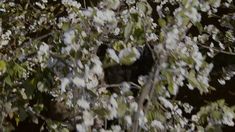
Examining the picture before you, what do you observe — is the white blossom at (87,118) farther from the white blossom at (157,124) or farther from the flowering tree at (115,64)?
the white blossom at (157,124)

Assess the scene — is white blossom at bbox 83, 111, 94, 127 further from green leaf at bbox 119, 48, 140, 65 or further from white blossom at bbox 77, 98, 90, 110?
green leaf at bbox 119, 48, 140, 65

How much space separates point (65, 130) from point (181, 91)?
1998 mm

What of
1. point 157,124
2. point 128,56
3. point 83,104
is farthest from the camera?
point 157,124

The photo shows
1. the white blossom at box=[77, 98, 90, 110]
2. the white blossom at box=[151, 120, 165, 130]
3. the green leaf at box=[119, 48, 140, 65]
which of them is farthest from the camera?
the white blossom at box=[151, 120, 165, 130]

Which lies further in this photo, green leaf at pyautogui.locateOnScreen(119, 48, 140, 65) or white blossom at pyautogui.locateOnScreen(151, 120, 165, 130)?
white blossom at pyautogui.locateOnScreen(151, 120, 165, 130)

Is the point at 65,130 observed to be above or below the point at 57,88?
below

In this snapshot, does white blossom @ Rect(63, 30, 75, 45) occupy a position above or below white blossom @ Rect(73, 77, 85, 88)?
above

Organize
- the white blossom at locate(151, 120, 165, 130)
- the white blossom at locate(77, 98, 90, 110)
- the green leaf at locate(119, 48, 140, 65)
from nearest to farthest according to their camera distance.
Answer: the green leaf at locate(119, 48, 140, 65)
the white blossom at locate(77, 98, 90, 110)
the white blossom at locate(151, 120, 165, 130)

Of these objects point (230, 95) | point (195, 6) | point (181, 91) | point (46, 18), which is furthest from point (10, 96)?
point (230, 95)

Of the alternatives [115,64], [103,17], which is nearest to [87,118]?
[115,64]

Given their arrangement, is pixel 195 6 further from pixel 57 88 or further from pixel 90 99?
pixel 57 88

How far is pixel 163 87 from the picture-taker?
6.92 ft

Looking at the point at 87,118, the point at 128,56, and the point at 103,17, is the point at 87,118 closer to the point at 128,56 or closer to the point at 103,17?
the point at 128,56

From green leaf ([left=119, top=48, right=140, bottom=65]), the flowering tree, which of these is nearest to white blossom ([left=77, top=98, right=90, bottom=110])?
the flowering tree
